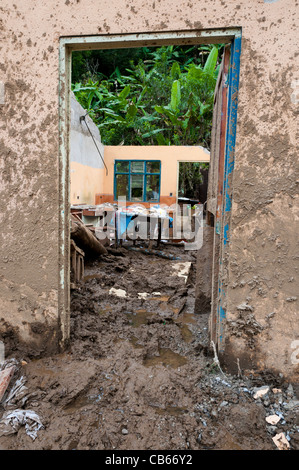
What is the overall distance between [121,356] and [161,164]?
8.69 m

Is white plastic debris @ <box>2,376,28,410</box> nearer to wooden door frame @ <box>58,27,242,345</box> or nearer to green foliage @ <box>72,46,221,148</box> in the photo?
wooden door frame @ <box>58,27,242,345</box>

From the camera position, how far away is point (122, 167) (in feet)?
36.6

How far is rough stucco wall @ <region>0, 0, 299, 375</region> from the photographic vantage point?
84.1 inches

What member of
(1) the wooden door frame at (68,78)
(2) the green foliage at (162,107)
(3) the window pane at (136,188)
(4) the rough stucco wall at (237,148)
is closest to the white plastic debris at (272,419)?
(4) the rough stucco wall at (237,148)

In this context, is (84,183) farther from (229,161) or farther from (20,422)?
(20,422)

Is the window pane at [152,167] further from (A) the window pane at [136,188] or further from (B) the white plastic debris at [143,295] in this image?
(B) the white plastic debris at [143,295]

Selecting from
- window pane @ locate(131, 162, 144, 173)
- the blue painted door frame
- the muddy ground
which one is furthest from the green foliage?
the muddy ground

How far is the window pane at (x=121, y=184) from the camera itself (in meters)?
11.2

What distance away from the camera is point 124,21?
2.27m

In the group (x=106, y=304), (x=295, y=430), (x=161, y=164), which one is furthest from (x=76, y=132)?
(x=295, y=430)

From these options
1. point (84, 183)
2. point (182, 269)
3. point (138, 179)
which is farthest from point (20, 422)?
point (138, 179)

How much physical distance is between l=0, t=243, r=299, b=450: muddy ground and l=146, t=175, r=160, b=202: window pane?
7.96 meters

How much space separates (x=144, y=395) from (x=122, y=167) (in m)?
9.61
